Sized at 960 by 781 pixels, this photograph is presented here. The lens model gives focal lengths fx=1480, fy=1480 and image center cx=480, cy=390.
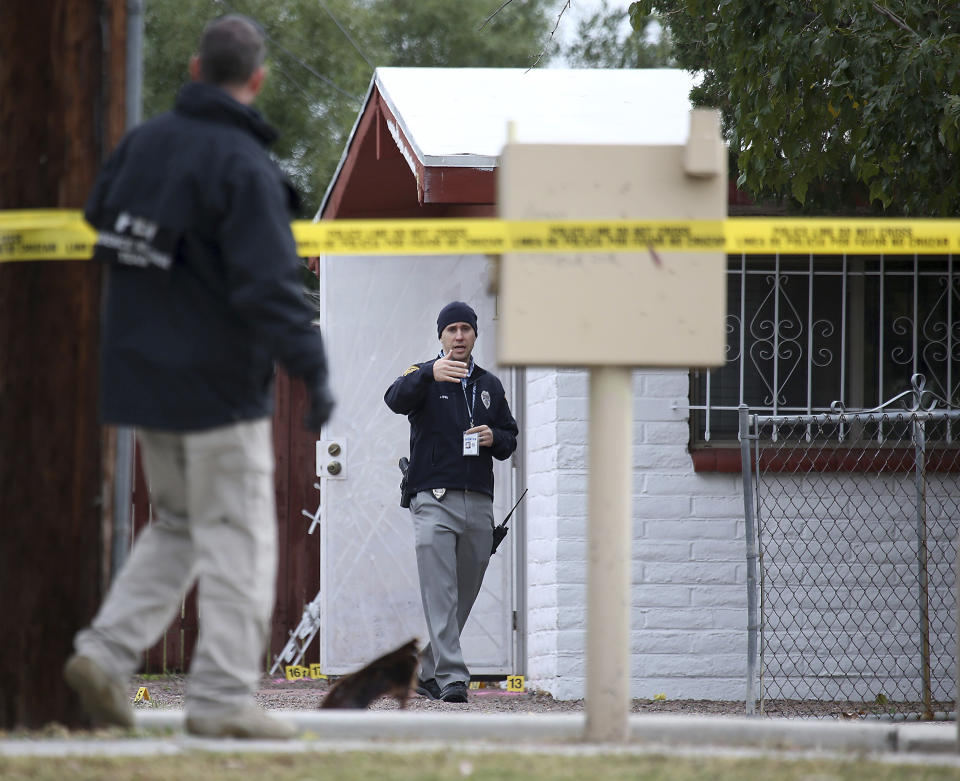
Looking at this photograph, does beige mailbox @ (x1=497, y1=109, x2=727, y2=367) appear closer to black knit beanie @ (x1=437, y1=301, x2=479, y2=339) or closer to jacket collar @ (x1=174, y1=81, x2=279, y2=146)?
jacket collar @ (x1=174, y1=81, x2=279, y2=146)

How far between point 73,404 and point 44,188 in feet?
2.07

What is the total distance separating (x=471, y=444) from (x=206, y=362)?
4259 millimetres

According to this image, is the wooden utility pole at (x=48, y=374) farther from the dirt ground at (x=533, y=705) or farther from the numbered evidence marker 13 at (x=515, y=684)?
the numbered evidence marker 13 at (x=515, y=684)

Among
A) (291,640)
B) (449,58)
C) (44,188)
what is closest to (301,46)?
(449,58)

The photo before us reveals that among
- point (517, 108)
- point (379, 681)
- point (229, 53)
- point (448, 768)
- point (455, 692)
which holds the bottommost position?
point (455, 692)

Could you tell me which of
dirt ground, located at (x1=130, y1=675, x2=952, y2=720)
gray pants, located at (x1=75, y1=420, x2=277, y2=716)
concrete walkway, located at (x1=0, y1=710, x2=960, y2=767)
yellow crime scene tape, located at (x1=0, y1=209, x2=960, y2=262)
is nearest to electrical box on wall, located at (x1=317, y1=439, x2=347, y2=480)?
dirt ground, located at (x1=130, y1=675, x2=952, y2=720)

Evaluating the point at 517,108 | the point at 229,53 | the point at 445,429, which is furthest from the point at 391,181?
the point at 229,53

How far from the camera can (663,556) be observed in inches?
326

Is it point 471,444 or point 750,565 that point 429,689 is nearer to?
point 471,444

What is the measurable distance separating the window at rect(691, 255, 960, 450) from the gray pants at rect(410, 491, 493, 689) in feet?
4.30

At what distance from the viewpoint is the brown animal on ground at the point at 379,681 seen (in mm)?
6023

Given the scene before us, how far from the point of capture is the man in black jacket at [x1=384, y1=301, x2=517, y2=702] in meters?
8.06

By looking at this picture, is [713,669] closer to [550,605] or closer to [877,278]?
[550,605]

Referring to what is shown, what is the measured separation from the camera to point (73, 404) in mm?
4199
